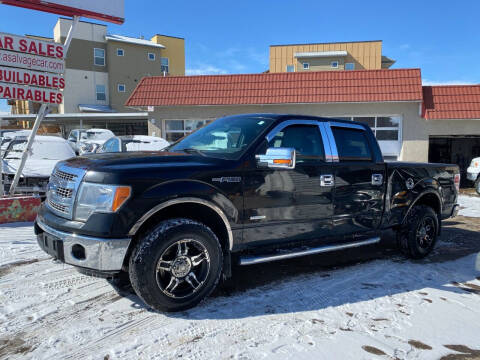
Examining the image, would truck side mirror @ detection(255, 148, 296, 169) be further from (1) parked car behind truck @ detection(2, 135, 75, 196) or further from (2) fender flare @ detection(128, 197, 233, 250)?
(1) parked car behind truck @ detection(2, 135, 75, 196)

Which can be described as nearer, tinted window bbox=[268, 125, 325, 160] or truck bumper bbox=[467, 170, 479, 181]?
tinted window bbox=[268, 125, 325, 160]

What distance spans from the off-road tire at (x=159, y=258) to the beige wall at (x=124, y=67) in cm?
3362

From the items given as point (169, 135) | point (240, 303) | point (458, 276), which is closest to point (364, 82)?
point (169, 135)

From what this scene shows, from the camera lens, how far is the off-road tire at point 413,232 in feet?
18.0

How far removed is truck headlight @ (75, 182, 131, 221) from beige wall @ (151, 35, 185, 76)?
3709 cm

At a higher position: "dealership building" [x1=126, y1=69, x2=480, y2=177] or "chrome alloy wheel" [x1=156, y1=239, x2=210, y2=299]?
"dealership building" [x1=126, y1=69, x2=480, y2=177]

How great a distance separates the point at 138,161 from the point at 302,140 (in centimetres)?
195

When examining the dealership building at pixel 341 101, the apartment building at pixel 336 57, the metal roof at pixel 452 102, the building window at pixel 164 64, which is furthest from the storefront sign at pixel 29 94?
the building window at pixel 164 64

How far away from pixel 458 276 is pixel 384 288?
126cm

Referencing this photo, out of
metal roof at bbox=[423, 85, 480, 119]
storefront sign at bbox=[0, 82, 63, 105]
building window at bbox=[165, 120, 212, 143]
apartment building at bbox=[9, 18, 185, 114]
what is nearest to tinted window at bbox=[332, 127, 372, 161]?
storefront sign at bbox=[0, 82, 63, 105]

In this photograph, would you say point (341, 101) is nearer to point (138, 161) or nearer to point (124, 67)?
point (138, 161)

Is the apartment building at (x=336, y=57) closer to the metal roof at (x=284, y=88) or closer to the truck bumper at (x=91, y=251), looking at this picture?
the metal roof at (x=284, y=88)

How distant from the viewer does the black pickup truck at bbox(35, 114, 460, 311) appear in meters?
3.29

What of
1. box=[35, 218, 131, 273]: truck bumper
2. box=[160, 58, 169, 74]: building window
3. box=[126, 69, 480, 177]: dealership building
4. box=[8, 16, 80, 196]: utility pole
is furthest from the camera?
box=[160, 58, 169, 74]: building window
